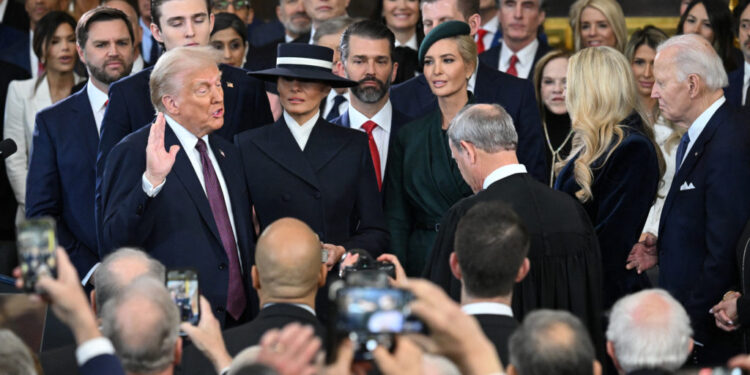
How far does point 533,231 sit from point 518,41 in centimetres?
319

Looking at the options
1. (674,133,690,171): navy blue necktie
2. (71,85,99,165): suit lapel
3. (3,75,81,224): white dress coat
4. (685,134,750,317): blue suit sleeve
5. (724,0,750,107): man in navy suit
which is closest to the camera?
(685,134,750,317): blue suit sleeve

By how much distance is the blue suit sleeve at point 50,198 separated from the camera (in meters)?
5.35

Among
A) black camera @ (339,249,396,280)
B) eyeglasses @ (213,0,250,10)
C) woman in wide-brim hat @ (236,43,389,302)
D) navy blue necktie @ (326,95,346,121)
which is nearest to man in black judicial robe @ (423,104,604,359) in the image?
black camera @ (339,249,396,280)

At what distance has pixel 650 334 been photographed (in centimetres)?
327

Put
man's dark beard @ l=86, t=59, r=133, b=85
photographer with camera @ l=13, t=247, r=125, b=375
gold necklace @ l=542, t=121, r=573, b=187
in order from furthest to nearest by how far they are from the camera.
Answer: gold necklace @ l=542, t=121, r=573, b=187 → man's dark beard @ l=86, t=59, r=133, b=85 → photographer with camera @ l=13, t=247, r=125, b=375

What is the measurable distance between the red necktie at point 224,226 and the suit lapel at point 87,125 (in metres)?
1.02

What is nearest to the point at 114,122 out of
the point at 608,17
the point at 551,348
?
the point at 551,348

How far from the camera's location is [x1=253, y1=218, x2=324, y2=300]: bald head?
354 centimetres

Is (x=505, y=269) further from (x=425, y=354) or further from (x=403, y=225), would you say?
(x=403, y=225)

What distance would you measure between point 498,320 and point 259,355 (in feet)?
3.55

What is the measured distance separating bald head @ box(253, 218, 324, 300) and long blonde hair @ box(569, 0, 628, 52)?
3.89 meters

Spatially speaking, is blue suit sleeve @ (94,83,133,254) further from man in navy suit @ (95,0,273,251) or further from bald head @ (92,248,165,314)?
bald head @ (92,248,165,314)

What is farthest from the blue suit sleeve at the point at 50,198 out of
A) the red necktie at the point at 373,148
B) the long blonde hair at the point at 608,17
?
the long blonde hair at the point at 608,17

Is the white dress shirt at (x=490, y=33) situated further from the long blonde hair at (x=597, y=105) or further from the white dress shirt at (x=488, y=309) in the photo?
the white dress shirt at (x=488, y=309)
